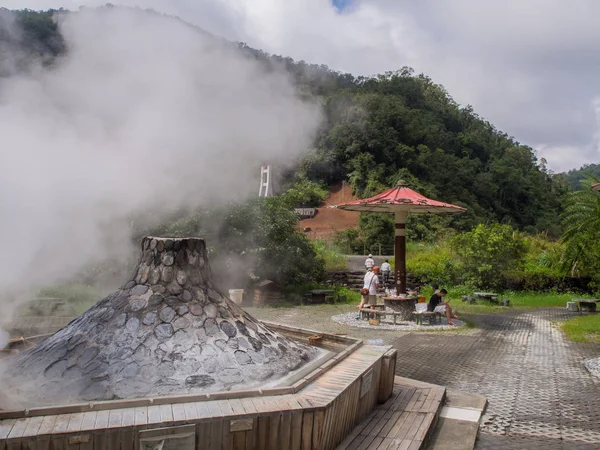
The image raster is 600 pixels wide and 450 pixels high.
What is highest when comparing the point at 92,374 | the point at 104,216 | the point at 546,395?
the point at 104,216

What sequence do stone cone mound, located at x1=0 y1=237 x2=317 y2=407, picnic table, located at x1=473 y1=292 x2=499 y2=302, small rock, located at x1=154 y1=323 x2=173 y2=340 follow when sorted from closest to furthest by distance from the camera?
stone cone mound, located at x1=0 y1=237 x2=317 y2=407
small rock, located at x1=154 y1=323 x2=173 y2=340
picnic table, located at x1=473 y1=292 x2=499 y2=302

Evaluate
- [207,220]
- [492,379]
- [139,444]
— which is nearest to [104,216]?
[139,444]

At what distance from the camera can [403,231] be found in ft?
48.1

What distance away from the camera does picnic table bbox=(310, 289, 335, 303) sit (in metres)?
17.3

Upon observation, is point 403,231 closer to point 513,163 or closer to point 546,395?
point 546,395

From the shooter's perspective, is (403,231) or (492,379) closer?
(492,379)

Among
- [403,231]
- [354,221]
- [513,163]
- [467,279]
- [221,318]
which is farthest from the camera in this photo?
[513,163]

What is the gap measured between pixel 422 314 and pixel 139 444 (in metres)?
10.2

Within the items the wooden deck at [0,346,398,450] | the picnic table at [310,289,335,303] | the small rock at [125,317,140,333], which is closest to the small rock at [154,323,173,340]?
the small rock at [125,317,140,333]

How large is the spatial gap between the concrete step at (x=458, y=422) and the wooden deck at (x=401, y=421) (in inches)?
4.4

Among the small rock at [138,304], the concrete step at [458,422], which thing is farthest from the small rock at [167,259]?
the concrete step at [458,422]

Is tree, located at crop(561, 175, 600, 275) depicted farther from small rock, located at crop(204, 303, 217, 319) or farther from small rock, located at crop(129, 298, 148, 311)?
small rock, located at crop(129, 298, 148, 311)

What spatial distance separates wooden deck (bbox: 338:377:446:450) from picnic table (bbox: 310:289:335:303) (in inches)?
403

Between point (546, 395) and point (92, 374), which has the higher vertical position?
point (92, 374)
